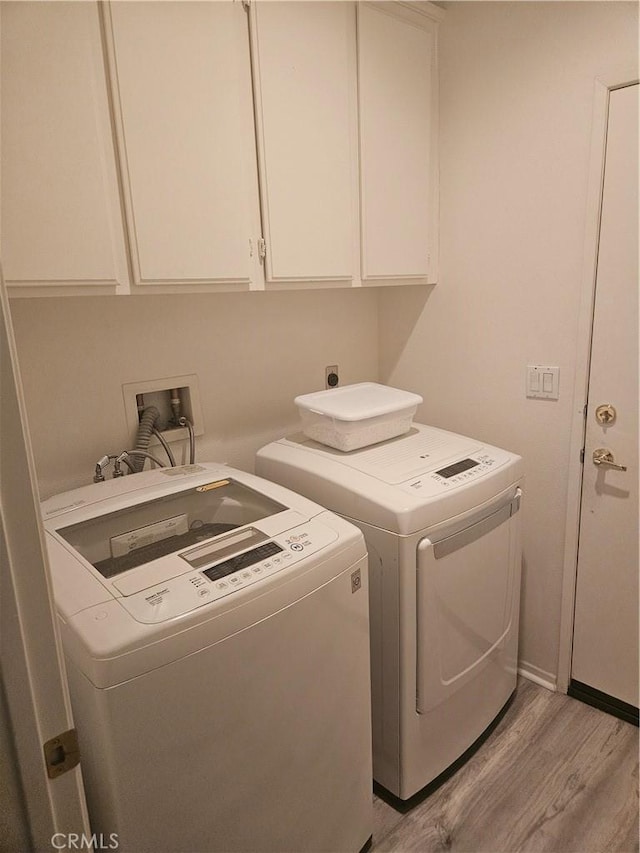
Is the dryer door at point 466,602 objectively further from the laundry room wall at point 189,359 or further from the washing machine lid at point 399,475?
the laundry room wall at point 189,359

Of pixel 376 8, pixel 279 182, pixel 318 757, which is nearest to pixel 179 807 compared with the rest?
pixel 318 757

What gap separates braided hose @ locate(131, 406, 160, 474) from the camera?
5.24 ft

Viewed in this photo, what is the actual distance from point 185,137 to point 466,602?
146 cm

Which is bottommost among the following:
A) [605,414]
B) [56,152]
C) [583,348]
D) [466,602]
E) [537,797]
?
[537,797]

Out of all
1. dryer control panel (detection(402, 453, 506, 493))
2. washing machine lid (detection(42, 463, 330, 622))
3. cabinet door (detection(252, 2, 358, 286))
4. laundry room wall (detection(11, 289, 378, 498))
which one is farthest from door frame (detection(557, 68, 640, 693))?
washing machine lid (detection(42, 463, 330, 622))

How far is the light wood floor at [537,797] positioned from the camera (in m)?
1.45

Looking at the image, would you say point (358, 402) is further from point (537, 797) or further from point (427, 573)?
point (537, 797)

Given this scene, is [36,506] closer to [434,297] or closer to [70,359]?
[70,359]

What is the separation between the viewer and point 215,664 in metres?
0.97

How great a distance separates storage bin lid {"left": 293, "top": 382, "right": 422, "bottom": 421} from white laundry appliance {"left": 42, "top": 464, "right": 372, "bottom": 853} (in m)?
0.35

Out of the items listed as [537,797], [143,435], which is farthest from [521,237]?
[537,797]

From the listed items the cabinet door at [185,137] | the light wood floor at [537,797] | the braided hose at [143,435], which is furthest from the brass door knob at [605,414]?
the braided hose at [143,435]

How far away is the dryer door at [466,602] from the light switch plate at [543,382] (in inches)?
16.0

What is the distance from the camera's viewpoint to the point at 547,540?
1907 millimetres
